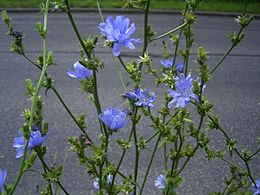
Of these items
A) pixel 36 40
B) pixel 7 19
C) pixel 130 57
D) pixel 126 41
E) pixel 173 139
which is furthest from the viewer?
pixel 36 40

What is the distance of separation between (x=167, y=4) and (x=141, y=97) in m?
9.42

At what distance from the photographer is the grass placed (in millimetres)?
9988

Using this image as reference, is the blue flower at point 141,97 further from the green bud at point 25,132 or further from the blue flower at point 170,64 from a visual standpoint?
the blue flower at point 170,64

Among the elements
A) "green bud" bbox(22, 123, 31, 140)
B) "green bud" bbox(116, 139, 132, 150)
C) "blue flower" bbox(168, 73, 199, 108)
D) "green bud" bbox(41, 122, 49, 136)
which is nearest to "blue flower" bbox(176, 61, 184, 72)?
"blue flower" bbox(168, 73, 199, 108)

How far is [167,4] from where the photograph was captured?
34.0 feet

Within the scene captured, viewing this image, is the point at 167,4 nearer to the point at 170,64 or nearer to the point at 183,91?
the point at 170,64

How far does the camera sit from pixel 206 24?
367 inches

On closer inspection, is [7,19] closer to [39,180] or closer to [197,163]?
[39,180]

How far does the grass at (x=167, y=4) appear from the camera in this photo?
32.8 feet

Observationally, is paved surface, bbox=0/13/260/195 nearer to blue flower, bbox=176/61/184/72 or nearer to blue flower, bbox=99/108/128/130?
blue flower, bbox=99/108/128/130

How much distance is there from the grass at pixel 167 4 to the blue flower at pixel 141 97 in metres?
8.78

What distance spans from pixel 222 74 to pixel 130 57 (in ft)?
4.30

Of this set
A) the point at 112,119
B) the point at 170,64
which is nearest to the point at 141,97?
the point at 112,119

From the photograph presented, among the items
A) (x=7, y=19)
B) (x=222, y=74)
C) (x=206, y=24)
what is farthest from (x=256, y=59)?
(x=7, y=19)
